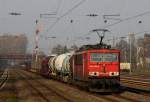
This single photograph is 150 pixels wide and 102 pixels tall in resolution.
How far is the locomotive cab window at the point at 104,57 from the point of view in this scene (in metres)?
27.0

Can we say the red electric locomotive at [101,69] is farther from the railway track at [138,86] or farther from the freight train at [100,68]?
the railway track at [138,86]

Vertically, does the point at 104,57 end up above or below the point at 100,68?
above

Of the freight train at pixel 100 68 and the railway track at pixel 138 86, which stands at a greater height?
the freight train at pixel 100 68

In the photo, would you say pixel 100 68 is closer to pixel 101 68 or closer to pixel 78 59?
pixel 101 68

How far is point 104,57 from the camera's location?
2716cm

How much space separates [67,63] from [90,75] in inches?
526

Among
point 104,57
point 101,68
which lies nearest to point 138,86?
point 104,57

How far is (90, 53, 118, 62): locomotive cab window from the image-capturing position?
88.7ft

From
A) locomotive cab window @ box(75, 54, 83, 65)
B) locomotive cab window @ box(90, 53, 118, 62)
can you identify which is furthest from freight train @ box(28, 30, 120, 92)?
locomotive cab window @ box(75, 54, 83, 65)

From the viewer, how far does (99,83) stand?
25906 mm

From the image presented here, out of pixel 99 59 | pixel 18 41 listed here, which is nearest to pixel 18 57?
pixel 18 41

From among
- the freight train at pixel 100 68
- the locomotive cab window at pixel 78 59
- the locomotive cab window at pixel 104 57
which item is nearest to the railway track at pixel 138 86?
the freight train at pixel 100 68

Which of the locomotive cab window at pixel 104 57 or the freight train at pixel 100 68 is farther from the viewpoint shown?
the locomotive cab window at pixel 104 57

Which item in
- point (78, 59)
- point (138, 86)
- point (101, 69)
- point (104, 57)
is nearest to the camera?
point (101, 69)
